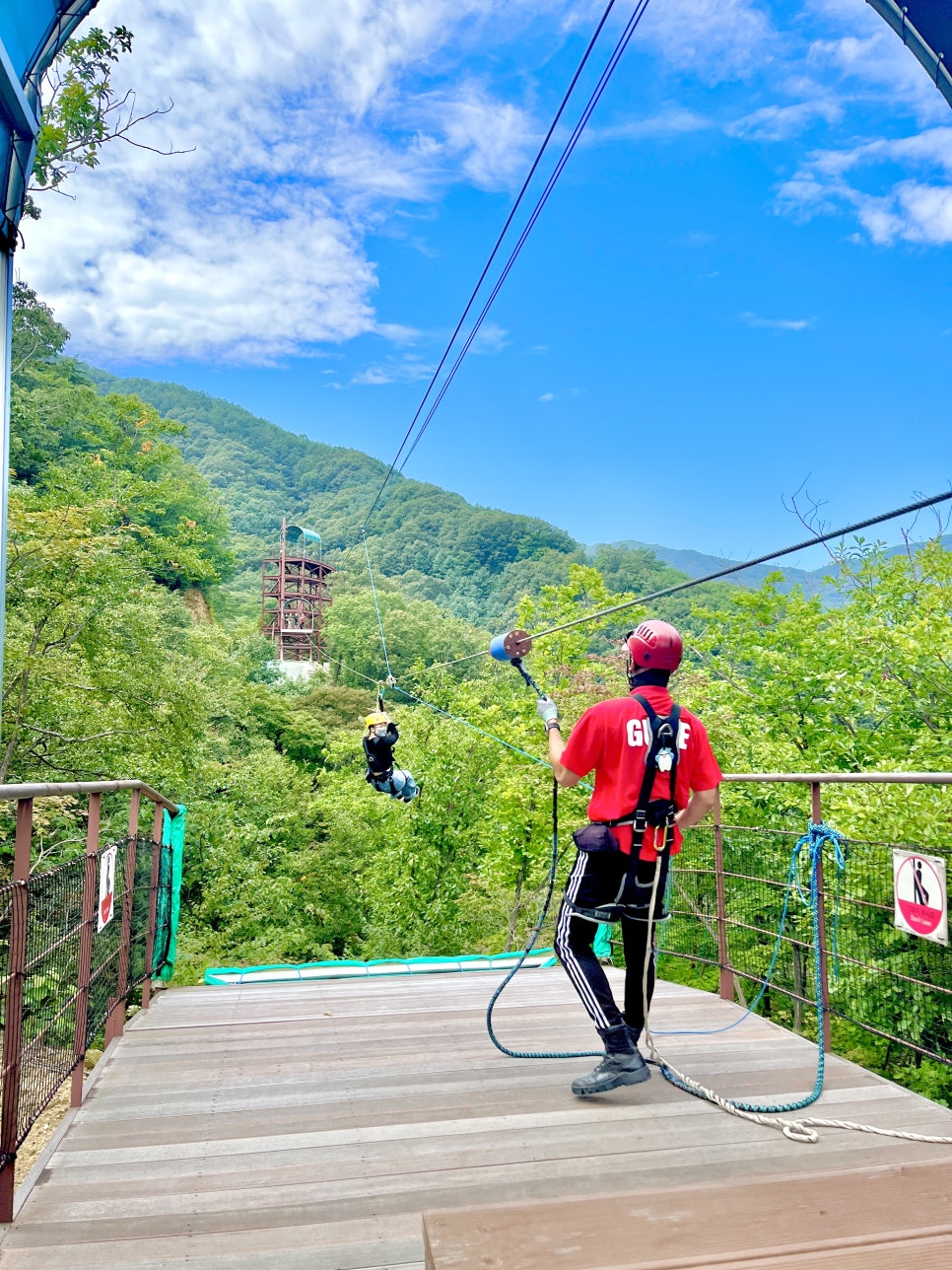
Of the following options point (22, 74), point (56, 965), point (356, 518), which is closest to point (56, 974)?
point (56, 965)

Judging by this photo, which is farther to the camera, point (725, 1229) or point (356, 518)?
point (356, 518)

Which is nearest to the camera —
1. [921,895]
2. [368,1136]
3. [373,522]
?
[368,1136]

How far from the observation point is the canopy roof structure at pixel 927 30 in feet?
12.9

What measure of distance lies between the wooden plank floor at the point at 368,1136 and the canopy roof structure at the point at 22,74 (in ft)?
11.1

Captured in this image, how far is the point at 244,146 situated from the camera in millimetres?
121312

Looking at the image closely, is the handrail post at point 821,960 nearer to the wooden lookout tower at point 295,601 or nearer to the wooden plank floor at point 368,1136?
the wooden plank floor at point 368,1136

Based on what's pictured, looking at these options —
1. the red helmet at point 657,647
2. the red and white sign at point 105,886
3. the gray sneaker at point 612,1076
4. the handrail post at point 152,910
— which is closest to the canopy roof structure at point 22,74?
the red and white sign at point 105,886

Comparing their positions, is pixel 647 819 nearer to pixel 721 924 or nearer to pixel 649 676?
pixel 649 676

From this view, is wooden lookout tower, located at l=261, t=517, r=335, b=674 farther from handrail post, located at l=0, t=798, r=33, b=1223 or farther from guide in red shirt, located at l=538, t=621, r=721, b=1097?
handrail post, located at l=0, t=798, r=33, b=1223

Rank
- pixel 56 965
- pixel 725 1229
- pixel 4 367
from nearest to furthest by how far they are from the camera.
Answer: pixel 725 1229 < pixel 56 965 < pixel 4 367

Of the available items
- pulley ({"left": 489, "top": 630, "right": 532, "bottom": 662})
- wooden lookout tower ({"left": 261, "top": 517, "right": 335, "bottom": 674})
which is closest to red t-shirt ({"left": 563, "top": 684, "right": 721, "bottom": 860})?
pulley ({"left": 489, "top": 630, "right": 532, "bottom": 662})

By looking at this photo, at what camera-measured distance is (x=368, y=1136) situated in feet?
8.34

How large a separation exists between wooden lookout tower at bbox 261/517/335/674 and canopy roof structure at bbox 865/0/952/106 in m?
51.6

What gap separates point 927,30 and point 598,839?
4.03 meters
